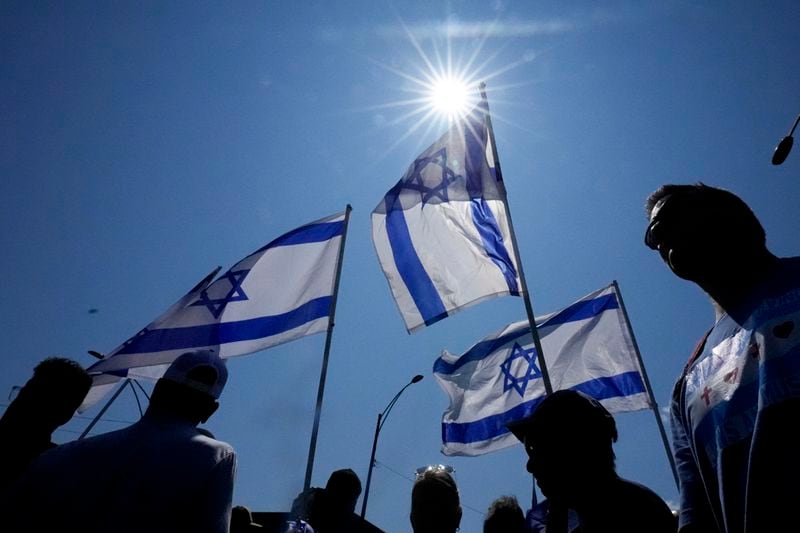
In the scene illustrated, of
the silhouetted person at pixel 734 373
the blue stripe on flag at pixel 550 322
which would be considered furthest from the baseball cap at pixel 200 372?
the blue stripe on flag at pixel 550 322

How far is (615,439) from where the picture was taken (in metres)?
1.96

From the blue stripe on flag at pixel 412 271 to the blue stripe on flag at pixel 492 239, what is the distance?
2.88ft

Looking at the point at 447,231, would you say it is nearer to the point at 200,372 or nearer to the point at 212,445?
the point at 200,372

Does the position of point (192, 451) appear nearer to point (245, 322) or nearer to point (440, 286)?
point (440, 286)

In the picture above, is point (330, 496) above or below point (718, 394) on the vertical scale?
above

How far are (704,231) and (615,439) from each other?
0.79m

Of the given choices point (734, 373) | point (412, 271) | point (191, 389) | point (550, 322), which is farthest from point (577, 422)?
point (550, 322)

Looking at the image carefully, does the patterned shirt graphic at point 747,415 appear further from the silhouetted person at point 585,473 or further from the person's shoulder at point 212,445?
the person's shoulder at point 212,445

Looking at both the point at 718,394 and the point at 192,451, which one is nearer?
the point at 718,394

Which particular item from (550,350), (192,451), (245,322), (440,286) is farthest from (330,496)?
(550,350)

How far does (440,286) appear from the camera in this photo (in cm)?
706

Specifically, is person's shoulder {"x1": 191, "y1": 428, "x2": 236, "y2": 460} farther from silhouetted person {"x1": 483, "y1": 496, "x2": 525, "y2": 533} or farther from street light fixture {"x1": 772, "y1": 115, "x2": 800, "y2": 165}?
street light fixture {"x1": 772, "y1": 115, "x2": 800, "y2": 165}

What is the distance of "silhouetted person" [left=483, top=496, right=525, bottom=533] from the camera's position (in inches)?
170

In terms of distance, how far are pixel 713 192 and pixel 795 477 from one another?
103 cm
